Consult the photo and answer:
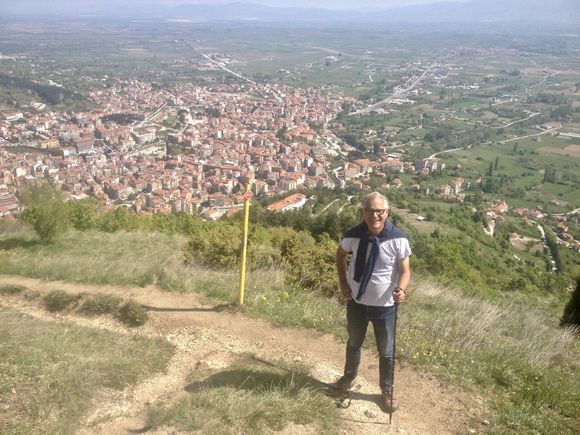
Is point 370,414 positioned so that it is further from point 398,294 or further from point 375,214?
point 375,214

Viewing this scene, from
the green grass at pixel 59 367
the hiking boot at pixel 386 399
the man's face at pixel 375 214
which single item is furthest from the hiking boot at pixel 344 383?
the green grass at pixel 59 367

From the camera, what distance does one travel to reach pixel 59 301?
528 cm

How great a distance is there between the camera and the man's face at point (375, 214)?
303cm

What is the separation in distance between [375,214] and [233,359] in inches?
77.0

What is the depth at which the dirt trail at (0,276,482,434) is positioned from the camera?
326cm

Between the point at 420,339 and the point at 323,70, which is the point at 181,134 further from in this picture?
the point at 323,70

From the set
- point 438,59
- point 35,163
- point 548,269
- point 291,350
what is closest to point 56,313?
point 291,350

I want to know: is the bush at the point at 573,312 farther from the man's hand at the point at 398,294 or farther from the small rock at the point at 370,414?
the man's hand at the point at 398,294

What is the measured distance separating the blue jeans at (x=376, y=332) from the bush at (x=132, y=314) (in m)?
2.37

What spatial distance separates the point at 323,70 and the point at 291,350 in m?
101

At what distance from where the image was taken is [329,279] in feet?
20.4

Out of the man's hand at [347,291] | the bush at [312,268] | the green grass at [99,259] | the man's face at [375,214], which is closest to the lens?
the man's face at [375,214]

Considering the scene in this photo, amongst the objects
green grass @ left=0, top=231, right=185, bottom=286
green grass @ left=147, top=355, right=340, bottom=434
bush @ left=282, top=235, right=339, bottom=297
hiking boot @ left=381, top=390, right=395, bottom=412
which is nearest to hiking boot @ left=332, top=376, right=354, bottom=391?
green grass @ left=147, top=355, right=340, bottom=434

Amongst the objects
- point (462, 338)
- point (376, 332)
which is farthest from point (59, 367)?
point (462, 338)
